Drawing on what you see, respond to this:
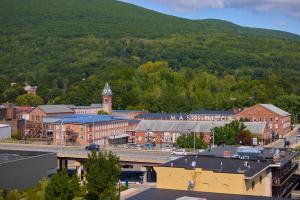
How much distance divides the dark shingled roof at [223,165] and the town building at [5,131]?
168 ft

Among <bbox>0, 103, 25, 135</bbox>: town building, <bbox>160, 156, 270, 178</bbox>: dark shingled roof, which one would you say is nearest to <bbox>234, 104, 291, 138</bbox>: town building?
<bbox>0, 103, 25, 135</bbox>: town building

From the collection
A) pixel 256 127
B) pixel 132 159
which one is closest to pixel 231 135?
pixel 256 127

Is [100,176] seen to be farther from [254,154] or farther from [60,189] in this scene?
[254,154]

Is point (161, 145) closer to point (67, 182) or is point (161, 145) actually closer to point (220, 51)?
point (67, 182)

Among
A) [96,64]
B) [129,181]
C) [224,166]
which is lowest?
[129,181]

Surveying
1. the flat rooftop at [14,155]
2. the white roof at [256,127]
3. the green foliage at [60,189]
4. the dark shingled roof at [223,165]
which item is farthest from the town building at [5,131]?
the dark shingled roof at [223,165]

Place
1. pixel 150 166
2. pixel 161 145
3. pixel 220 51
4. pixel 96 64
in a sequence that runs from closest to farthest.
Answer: pixel 150 166, pixel 161 145, pixel 96 64, pixel 220 51

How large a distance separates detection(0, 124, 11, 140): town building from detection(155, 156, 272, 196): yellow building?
171 ft

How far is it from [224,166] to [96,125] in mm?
48080

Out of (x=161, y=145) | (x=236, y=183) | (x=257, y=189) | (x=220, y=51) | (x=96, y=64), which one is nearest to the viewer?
(x=236, y=183)

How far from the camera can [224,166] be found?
3738 centimetres

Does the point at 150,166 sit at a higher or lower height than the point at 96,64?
lower

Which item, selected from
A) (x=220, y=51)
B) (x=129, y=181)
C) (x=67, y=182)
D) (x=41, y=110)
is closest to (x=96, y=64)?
(x=220, y=51)

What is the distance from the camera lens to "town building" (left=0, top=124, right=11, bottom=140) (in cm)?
8638
